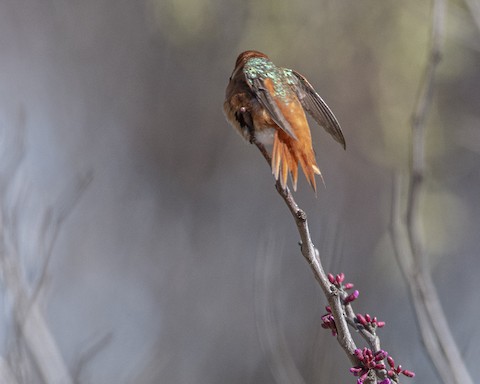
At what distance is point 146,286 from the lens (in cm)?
826

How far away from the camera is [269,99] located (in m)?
2.91

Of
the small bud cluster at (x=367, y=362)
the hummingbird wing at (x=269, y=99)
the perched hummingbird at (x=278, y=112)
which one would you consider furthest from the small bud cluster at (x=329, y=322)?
the hummingbird wing at (x=269, y=99)

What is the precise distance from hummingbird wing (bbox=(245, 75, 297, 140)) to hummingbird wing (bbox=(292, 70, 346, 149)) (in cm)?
13

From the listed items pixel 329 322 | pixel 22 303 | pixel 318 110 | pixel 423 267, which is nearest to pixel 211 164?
pixel 22 303

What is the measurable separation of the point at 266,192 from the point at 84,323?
214 centimetres

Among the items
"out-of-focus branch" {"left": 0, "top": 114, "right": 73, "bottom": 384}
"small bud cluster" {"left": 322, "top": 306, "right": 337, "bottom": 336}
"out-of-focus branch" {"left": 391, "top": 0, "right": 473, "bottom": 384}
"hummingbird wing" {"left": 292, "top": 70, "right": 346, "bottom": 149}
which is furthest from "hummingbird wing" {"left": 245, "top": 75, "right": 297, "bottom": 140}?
"out-of-focus branch" {"left": 0, "top": 114, "right": 73, "bottom": 384}

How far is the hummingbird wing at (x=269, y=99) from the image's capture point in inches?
108

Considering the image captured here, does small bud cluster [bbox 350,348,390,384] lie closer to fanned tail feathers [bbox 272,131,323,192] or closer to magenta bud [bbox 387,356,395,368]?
magenta bud [bbox 387,356,395,368]

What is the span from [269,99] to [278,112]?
0.12 m

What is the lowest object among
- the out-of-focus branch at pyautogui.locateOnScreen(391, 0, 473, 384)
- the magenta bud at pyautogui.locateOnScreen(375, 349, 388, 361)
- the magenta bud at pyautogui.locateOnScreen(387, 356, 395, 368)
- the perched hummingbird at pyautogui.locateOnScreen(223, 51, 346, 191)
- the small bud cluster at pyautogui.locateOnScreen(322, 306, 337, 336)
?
the magenta bud at pyautogui.locateOnScreen(375, 349, 388, 361)

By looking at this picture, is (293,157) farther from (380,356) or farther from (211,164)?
(211,164)

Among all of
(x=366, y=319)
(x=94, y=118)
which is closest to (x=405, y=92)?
(x=94, y=118)

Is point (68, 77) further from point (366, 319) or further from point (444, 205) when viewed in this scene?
point (366, 319)

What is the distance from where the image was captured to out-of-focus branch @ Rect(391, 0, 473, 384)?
7.78ft
